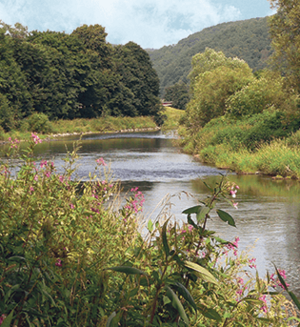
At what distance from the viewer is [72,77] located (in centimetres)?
6194

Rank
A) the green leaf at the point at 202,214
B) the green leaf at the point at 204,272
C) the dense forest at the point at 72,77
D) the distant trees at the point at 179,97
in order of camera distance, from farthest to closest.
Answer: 1. the distant trees at the point at 179,97
2. the dense forest at the point at 72,77
3. the green leaf at the point at 202,214
4. the green leaf at the point at 204,272

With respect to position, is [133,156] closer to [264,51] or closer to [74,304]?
[74,304]

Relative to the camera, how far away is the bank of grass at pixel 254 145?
58.1 feet

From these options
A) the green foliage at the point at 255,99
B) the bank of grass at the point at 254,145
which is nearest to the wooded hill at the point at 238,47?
the green foliage at the point at 255,99

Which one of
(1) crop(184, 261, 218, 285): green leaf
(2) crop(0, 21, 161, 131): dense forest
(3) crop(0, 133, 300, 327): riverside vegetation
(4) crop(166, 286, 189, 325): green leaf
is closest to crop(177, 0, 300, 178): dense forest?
(3) crop(0, 133, 300, 327): riverside vegetation

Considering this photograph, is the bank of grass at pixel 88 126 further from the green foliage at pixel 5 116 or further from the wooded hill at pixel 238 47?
the wooded hill at pixel 238 47

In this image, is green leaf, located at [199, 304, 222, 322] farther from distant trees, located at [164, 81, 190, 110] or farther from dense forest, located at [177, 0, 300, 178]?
distant trees, located at [164, 81, 190, 110]

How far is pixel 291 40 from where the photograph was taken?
21.6 metres

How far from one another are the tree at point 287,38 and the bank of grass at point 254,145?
2.28 m

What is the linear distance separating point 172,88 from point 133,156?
104m

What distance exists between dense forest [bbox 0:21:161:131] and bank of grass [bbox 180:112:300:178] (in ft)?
75.6

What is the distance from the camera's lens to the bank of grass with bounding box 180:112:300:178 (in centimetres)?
1770

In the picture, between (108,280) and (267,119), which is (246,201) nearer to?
(108,280)

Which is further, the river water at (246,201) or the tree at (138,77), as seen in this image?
the tree at (138,77)
